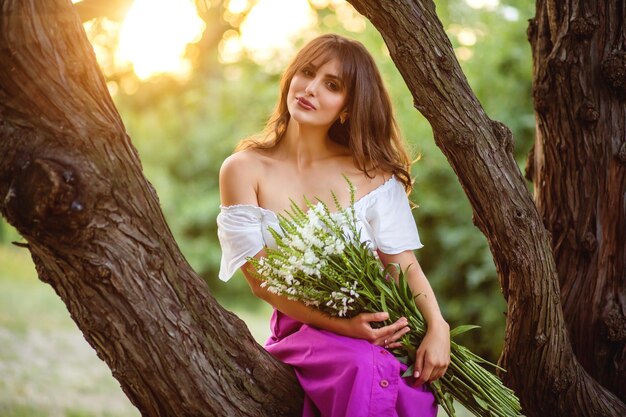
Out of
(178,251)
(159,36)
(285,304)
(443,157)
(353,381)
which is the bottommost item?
(353,381)

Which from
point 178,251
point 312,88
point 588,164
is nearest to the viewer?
point 178,251

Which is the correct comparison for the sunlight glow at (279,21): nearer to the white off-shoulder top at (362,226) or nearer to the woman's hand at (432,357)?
the white off-shoulder top at (362,226)

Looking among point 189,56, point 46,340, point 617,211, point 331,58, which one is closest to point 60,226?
point 331,58

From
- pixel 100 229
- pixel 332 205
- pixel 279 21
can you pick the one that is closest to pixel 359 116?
pixel 332 205

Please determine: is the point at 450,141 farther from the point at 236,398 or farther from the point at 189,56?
the point at 189,56

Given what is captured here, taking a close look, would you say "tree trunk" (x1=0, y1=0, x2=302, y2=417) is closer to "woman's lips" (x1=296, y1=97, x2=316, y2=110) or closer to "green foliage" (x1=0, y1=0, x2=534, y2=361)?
"woman's lips" (x1=296, y1=97, x2=316, y2=110)

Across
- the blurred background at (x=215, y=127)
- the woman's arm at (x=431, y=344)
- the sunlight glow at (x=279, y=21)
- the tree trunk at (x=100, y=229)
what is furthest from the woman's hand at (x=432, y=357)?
the sunlight glow at (x=279, y=21)

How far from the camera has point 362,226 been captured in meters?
2.79

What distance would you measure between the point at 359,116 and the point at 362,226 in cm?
51

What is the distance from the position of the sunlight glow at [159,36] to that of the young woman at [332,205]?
5345mm

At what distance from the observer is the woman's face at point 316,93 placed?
9.56ft

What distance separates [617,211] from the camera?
301cm

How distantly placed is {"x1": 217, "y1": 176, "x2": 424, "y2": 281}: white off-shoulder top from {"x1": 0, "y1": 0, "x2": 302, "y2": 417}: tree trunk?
0.38 meters

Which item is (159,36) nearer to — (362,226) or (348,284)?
(362,226)
